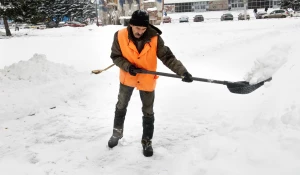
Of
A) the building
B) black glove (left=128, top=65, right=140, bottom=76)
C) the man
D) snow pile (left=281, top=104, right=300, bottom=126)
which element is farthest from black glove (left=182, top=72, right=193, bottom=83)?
the building

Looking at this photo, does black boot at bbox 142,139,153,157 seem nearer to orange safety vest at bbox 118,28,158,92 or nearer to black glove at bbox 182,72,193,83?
orange safety vest at bbox 118,28,158,92

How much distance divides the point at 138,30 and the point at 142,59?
0.33 m

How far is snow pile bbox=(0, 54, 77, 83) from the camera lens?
6938 mm

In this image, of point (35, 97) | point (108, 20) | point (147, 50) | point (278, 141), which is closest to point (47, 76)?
point (35, 97)

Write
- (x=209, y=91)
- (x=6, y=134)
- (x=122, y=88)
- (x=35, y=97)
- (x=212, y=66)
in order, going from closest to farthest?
1. (x=122, y=88)
2. (x=6, y=134)
3. (x=35, y=97)
4. (x=209, y=91)
5. (x=212, y=66)

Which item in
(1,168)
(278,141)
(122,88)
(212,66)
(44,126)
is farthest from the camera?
(212,66)

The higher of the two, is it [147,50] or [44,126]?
[147,50]

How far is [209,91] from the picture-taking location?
6.22m

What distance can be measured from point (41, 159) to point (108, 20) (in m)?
32.5

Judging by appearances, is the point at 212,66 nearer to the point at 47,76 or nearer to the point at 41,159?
the point at 47,76

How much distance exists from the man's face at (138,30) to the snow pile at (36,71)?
429cm

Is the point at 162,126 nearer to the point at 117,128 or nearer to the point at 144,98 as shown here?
the point at 117,128

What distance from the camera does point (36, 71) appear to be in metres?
7.19

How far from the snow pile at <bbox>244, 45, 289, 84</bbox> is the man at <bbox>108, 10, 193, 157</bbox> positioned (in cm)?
109
